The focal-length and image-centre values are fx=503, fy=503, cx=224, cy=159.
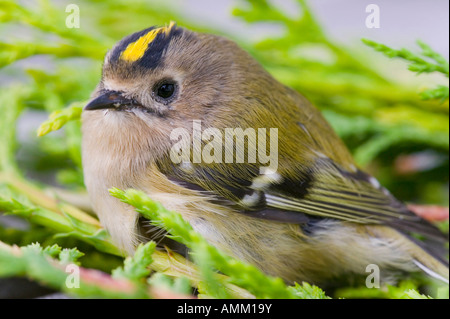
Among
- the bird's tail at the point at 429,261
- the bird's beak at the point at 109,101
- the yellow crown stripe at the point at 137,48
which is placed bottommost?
the bird's tail at the point at 429,261

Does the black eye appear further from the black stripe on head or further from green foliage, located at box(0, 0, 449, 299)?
green foliage, located at box(0, 0, 449, 299)

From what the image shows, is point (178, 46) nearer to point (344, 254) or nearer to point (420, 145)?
point (344, 254)

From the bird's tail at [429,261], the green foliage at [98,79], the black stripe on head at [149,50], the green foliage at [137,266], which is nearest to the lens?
the green foliage at [137,266]

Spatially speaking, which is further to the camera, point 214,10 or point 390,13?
Answer: point 214,10

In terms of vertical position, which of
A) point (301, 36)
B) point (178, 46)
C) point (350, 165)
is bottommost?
point (350, 165)

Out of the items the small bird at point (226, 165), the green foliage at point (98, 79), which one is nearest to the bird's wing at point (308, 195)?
the small bird at point (226, 165)

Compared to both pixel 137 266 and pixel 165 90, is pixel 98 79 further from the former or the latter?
pixel 137 266

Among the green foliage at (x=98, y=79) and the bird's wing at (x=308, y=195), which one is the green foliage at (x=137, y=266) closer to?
the green foliage at (x=98, y=79)
